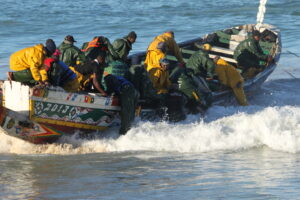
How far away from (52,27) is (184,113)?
1452 centimetres

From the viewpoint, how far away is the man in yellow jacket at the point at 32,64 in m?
9.74

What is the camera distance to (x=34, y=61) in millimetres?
9734

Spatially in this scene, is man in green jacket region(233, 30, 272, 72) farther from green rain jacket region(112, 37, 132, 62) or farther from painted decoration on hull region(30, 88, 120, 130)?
painted decoration on hull region(30, 88, 120, 130)

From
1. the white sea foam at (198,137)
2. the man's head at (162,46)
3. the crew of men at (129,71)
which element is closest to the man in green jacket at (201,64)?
the crew of men at (129,71)

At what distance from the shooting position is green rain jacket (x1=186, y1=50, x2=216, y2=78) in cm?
1295

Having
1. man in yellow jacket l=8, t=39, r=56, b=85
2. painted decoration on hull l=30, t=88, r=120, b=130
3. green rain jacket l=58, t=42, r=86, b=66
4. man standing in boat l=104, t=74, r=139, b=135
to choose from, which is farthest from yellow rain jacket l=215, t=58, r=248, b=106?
man in yellow jacket l=8, t=39, r=56, b=85

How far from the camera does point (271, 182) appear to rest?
857cm

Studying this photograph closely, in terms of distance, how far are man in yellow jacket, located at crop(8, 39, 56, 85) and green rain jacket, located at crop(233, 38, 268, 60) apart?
19.9 feet

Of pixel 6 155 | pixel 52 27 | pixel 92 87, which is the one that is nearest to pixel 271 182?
pixel 92 87

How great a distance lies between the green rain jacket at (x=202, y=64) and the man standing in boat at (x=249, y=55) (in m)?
2.07

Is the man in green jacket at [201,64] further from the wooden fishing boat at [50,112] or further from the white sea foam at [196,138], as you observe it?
the wooden fishing boat at [50,112]

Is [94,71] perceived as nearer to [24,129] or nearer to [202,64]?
[24,129]

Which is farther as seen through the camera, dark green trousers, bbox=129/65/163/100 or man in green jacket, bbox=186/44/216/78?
man in green jacket, bbox=186/44/216/78

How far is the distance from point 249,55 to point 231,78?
1.74 meters
